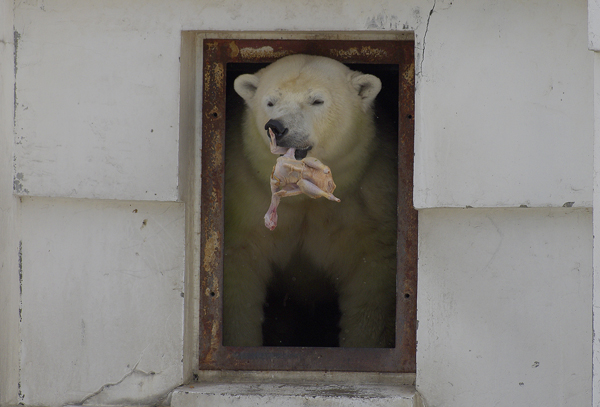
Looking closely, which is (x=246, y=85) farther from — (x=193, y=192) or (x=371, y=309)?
(x=371, y=309)

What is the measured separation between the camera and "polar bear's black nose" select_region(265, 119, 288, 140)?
345 cm

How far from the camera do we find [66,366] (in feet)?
11.0

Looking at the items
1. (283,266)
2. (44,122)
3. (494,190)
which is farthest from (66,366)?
(494,190)

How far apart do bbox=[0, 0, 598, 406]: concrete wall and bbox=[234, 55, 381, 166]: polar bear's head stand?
→ 458 millimetres

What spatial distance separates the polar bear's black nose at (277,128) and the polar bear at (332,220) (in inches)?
15.2

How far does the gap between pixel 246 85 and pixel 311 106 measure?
1.63 ft

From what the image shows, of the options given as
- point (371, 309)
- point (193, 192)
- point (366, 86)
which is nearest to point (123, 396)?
point (193, 192)

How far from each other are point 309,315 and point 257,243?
3.74 feet

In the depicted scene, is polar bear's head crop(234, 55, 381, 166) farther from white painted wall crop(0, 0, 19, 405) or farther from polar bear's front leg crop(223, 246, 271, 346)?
white painted wall crop(0, 0, 19, 405)

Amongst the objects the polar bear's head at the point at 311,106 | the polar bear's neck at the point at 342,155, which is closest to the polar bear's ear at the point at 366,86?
the polar bear's head at the point at 311,106

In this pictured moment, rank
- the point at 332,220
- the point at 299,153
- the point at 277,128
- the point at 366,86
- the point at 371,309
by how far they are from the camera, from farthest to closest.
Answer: the point at 332,220 → the point at 371,309 → the point at 366,86 → the point at 299,153 → the point at 277,128

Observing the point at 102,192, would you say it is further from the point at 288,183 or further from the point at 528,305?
the point at 528,305

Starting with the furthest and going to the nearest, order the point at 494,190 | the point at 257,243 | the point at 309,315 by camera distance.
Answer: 1. the point at 309,315
2. the point at 257,243
3. the point at 494,190

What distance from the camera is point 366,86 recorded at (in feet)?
13.4
